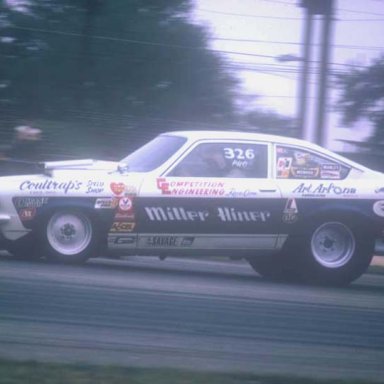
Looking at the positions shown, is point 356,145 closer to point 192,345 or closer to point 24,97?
point 24,97

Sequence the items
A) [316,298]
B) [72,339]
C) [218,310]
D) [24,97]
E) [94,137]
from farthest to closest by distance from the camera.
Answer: [24,97], [94,137], [316,298], [218,310], [72,339]

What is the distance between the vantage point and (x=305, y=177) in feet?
36.4

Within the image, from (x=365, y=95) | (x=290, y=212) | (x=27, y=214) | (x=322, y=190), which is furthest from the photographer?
(x=365, y=95)

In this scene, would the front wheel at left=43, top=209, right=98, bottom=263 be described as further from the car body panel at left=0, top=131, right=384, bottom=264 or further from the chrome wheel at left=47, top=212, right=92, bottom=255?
the car body panel at left=0, top=131, right=384, bottom=264

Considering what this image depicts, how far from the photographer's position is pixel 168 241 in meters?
10.7

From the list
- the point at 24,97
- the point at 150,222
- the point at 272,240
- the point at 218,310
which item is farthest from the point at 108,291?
the point at 24,97

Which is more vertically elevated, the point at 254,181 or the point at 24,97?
the point at 24,97

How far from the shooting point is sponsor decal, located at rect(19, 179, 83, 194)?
10.6m

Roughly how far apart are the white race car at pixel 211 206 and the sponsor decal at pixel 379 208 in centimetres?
1

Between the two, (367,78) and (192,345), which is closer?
(192,345)

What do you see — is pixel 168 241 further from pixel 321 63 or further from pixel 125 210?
pixel 321 63

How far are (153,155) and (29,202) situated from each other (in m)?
1.63

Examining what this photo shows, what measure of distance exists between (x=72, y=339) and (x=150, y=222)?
12.7 ft

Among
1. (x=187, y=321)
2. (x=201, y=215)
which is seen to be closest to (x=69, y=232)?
(x=201, y=215)
